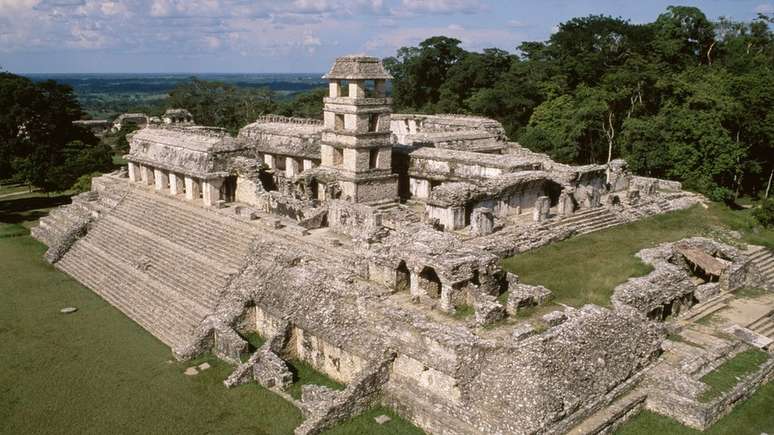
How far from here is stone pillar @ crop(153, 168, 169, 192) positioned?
91.4 ft

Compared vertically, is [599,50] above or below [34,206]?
above

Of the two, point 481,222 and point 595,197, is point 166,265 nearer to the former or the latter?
point 481,222

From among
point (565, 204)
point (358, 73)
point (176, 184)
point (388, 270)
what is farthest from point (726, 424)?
point (176, 184)

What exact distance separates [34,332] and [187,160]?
10.3 metres

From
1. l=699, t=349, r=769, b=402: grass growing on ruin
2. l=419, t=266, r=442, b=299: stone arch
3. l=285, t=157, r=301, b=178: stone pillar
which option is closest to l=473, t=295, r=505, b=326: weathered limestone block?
l=419, t=266, r=442, b=299: stone arch

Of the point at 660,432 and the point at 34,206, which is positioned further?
the point at 34,206

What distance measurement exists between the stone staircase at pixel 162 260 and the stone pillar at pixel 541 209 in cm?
1079

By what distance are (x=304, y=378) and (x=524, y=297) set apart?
6.14 m

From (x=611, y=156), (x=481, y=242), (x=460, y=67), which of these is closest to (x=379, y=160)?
(x=481, y=242)

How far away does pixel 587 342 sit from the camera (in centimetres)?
1347

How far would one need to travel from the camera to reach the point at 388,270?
16719 mm

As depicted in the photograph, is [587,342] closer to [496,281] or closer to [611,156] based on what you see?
[496,281]

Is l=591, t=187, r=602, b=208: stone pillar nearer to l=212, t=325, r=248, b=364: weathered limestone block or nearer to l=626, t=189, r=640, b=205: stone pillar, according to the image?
l=626, t=189, r=640, b=205: stone pillar

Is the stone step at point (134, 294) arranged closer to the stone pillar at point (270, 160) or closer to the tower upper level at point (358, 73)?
the stone pillar at point (270, 160)
